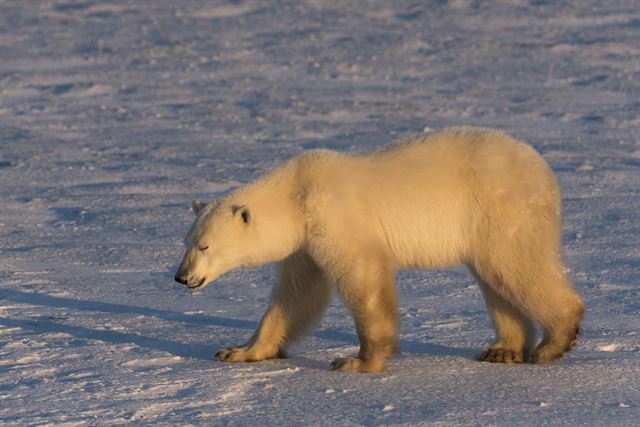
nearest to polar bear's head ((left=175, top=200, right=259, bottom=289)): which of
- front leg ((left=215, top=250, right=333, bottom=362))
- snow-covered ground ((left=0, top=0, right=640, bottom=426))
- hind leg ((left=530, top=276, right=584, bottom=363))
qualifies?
front leg ((left=215, top=250, right=333, bottom=362))

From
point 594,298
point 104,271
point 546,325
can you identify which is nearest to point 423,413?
point 546,325

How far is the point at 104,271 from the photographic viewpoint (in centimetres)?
663

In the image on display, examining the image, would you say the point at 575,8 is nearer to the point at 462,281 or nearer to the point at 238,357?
the point at 462,281

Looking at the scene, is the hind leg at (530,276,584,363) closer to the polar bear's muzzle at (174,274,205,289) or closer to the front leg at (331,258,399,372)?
the front leg at (331,258,399,372)

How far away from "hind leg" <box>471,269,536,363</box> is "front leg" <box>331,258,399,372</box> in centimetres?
46

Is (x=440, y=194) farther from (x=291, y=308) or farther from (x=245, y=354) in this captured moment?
(x=245, y=354)

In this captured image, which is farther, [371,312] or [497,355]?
[497,355]

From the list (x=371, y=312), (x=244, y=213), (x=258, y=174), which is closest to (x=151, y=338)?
(x=244, y=213)

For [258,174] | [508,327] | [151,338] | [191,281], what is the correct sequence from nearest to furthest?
[191,281]
[508,327]
[151,338]
[258,174]

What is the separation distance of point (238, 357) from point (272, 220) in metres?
0.58

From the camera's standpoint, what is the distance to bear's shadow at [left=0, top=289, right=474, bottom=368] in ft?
17.0

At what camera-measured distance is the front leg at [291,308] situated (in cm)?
514

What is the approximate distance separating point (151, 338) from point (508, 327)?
1.50 meters

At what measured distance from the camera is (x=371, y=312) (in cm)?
481
